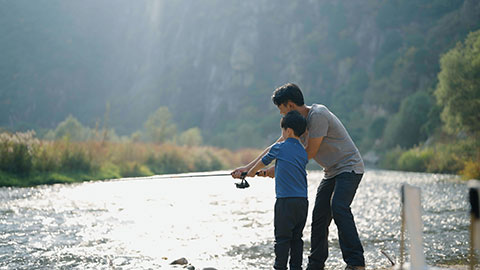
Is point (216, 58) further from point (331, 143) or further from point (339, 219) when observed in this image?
point (339, 219)

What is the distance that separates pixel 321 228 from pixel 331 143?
34.7 inches

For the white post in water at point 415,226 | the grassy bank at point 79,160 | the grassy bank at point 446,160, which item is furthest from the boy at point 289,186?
the grassy bank at point 446,160

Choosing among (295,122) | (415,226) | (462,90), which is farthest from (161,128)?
(415,226)

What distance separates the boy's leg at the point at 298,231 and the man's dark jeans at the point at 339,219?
0.47m

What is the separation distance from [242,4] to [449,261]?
4572 inches

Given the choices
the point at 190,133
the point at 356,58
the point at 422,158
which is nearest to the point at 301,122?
the point at 422,158

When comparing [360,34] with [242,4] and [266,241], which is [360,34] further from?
[266,241]

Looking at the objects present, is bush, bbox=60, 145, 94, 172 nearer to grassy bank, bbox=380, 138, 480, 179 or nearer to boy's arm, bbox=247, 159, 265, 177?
grassy bank, bbox=380, 138, 480, 179

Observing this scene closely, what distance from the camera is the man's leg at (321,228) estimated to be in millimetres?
5012

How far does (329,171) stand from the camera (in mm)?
4973

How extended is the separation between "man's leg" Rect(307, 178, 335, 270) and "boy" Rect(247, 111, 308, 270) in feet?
2.02

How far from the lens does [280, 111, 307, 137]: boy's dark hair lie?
14.4 ft

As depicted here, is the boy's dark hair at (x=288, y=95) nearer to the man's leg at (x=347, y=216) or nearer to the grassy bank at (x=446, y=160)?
the man's leg at (x=347, y=216)

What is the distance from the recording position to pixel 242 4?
11769 centimetres
